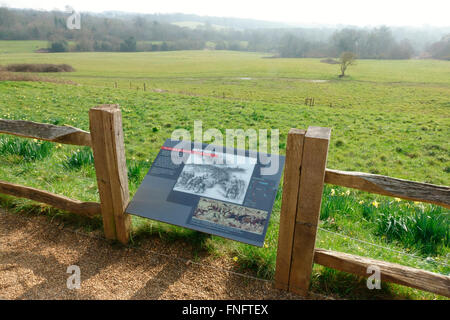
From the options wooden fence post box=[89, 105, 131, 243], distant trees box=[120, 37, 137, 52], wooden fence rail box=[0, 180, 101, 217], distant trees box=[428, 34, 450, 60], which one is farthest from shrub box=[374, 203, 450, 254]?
distant trees box=[120, 37, 137, 52]

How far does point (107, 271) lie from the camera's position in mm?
3031

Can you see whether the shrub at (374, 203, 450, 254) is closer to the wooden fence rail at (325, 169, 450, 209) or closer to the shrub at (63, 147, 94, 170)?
the wooden fence rail at (325, 169, 450, 209)

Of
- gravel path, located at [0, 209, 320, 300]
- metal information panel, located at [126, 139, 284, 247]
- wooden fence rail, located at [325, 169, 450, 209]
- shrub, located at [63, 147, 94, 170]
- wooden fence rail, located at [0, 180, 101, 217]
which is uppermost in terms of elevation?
wooden fence rail, located at [325, 169, 450, 209]

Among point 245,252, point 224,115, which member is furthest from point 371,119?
point 245,252

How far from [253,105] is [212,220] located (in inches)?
713

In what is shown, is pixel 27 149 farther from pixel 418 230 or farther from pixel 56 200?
pixel 418 230

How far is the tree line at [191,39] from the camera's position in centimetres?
6425

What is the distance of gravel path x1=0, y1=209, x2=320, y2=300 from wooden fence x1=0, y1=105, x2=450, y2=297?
0.29 metres

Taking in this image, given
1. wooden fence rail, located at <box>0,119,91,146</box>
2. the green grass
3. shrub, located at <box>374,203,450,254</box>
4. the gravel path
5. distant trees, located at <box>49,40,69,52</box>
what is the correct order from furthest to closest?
distant trees, located at <box>49,40,69,52</box>, the green grass, shrub, located at <box>374,203,450,254</box>, wooden fence rail, located at <box>0,119,91,146</box>, the gravel path

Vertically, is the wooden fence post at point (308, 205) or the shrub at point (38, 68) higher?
the wooden fence post at point (308, 205)

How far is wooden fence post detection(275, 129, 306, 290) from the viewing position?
2.28 metres

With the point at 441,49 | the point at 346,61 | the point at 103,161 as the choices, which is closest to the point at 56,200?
the point at 103,161

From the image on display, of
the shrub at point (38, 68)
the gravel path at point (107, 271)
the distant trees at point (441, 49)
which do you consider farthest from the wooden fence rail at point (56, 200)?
the distant trees at point (441, 49)

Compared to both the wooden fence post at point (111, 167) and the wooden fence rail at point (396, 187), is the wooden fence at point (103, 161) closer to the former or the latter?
the wooden fence post at point (111, 167)
